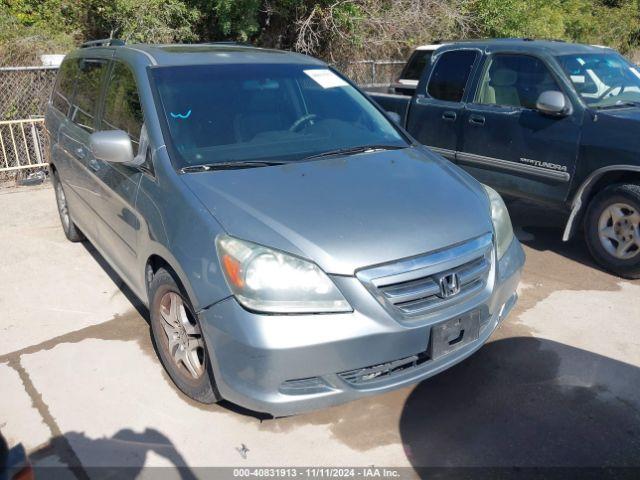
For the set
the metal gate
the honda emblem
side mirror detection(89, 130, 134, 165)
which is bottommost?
the metal gate

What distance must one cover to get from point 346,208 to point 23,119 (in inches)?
281

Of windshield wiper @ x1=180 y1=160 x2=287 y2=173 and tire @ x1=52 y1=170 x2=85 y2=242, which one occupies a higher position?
windshield wiper @ x1=180 y1=160 x2=287 y2=173

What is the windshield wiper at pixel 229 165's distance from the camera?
3.07 metres

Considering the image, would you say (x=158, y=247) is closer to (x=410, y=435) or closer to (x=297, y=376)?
(x=297, y=376)

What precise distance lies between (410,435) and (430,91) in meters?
4.21

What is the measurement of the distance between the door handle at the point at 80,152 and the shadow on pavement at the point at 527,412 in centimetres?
295

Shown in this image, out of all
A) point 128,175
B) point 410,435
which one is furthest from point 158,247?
point 410,435

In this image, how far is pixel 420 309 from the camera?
8.69ft

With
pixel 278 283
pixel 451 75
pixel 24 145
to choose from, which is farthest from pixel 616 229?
pixel 24 145

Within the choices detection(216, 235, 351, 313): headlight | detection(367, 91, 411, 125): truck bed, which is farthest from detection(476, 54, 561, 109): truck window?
detection(216, 235, 351, 313): headlight

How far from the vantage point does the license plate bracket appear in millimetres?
2688

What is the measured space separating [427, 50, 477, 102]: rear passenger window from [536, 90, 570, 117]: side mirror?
1.05 meters

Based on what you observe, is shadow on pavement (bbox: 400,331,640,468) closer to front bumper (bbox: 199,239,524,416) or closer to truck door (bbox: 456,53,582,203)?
front bumper (bbox: 199,239,524,416)

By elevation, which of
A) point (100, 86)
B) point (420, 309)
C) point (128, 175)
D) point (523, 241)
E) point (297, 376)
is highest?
point (100, 86)
